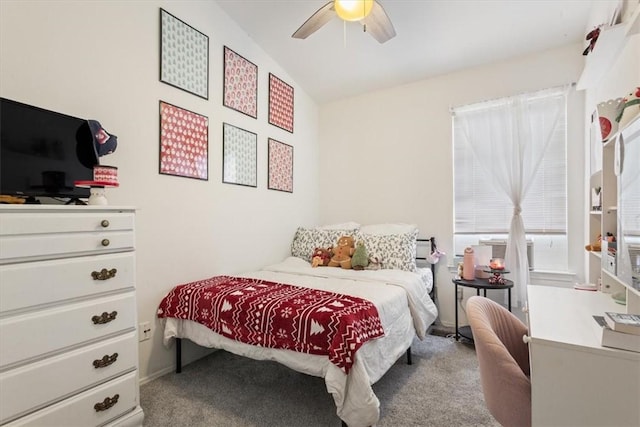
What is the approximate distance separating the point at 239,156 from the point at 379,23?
1623 mm

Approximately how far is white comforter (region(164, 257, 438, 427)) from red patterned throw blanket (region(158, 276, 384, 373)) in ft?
0.19

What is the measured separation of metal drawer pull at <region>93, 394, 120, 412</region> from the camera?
1.50 meters

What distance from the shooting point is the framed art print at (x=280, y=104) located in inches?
133

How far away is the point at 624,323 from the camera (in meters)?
1.00

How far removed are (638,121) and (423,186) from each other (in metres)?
2.23

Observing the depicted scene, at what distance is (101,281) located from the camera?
1.54m

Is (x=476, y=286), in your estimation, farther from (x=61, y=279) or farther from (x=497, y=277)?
(x=61, y=279)

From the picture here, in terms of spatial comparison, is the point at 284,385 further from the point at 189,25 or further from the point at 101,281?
the point at 189,25

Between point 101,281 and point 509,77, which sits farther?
point 509,77

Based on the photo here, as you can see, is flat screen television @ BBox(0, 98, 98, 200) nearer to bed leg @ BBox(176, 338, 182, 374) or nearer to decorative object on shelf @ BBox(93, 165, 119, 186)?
decorative object on shelf @ BBox(93, 165, 119, 186)

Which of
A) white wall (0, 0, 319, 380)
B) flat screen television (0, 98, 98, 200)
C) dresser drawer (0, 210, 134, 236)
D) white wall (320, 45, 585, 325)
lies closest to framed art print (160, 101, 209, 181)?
white wall (0, 0, 319, 380)

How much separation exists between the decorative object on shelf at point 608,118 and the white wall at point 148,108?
2.62 m

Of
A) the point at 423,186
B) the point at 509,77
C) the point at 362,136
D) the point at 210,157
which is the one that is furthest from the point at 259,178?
the point at 509,77

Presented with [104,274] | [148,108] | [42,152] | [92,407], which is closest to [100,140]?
[42,152]
